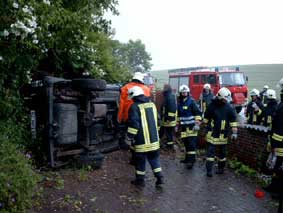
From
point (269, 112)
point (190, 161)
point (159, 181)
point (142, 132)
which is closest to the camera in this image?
point (142, 132)

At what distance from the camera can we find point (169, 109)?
9609 millimetres

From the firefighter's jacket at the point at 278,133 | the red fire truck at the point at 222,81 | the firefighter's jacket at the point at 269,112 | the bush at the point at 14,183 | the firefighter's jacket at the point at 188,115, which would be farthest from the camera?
the red fire truck at the point at 222,81

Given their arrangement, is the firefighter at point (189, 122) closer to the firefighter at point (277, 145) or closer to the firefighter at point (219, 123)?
the firefighter at point (219, 123)

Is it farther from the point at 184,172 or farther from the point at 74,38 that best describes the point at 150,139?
the point at 74,38

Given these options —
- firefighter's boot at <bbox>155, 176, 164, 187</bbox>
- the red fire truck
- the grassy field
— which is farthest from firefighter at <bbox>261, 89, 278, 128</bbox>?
the grassy field

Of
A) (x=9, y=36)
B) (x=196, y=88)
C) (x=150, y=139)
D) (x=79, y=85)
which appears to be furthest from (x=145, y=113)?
(x=196, y=88)

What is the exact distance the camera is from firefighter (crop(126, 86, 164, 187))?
6312 millimetres

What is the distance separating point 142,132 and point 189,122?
2240 mm

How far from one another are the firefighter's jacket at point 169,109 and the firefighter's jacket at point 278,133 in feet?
12.1

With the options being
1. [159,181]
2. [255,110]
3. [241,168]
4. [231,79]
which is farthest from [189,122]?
[231,79]

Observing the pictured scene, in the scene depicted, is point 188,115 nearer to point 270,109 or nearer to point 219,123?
point 219,123

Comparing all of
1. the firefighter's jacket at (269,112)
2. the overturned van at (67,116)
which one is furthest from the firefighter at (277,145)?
the overturned van at (67,116)

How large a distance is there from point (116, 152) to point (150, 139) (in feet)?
8.50

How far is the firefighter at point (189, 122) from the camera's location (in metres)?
8.25
